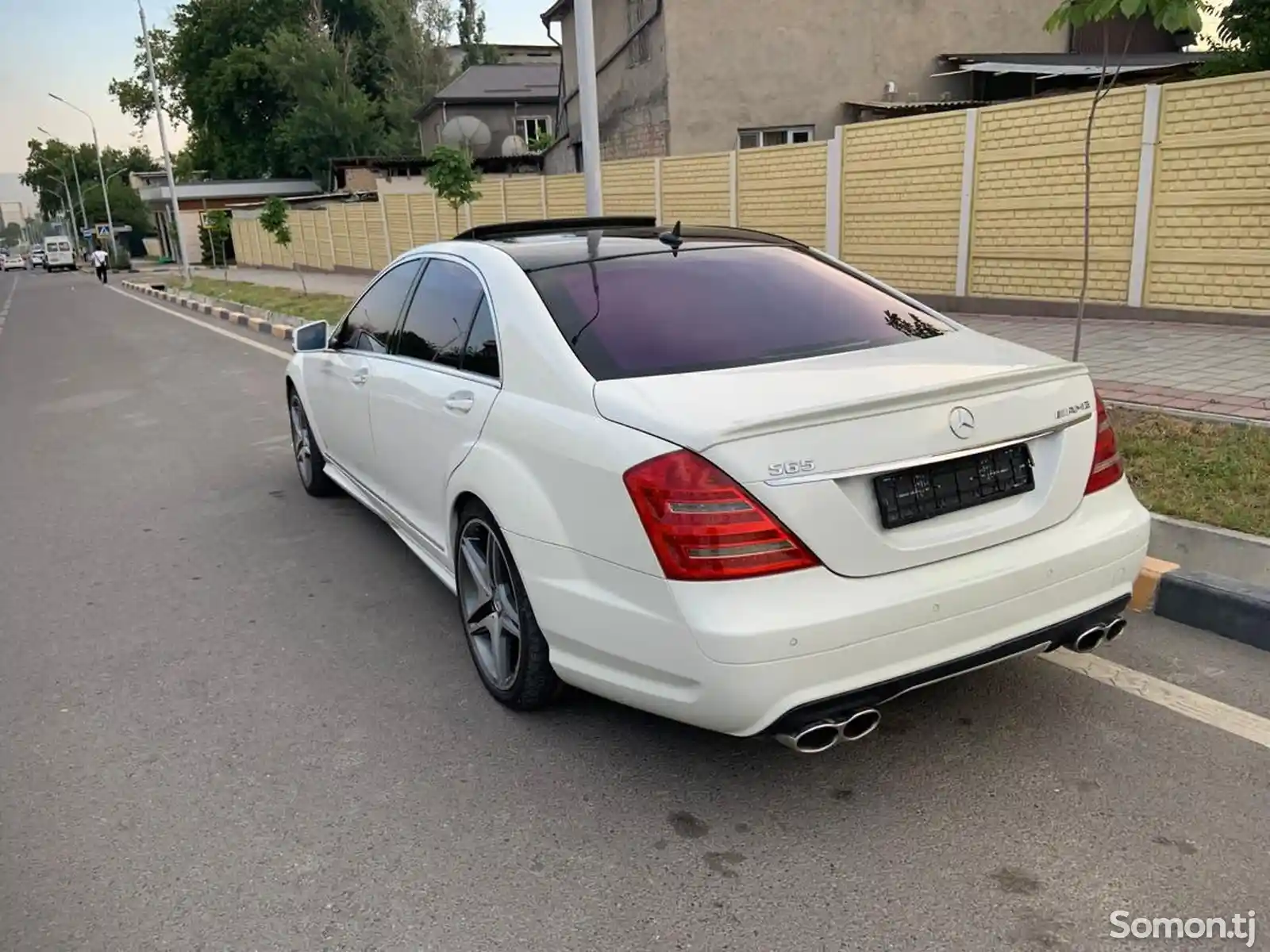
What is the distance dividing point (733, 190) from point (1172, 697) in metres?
12.0

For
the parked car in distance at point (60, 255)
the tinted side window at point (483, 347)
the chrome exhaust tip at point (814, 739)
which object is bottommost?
the parked car in distance at point (60, 255)

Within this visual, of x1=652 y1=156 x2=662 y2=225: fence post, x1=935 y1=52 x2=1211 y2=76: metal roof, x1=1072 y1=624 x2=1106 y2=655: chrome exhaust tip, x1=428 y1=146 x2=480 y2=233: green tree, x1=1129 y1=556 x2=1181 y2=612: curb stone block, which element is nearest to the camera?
x1=1072 y1=624 x2=1106 y2=655: chrome exhaust tip

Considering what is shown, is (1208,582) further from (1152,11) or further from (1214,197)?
(1214,197)

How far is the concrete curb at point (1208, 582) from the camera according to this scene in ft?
12.1

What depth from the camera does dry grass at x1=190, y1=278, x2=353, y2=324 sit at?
1686 centimetres

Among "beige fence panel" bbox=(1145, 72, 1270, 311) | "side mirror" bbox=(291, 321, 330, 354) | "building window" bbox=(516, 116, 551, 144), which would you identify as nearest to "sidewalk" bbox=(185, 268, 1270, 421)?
"beige fence panel" bbox=(1145, 72, 1270, 311)

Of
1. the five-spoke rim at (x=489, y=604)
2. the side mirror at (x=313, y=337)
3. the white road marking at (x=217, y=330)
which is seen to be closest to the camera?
the five-spoke rim at (x=489, y=604)

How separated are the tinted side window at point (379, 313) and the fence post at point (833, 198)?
28.6 ft

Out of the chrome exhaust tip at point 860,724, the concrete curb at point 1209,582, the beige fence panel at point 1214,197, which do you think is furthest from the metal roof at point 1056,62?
the chrome exhaust tip at point 860,724

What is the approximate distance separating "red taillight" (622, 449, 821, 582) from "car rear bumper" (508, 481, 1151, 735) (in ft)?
0.12

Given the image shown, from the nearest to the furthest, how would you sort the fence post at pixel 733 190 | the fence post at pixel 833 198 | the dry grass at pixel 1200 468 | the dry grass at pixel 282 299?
the dry grass at pixel 1200 468, the fence post at pixel 833 198, the fence post at pixel 733 190, the dry grass at pixel 282 299

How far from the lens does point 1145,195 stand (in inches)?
373

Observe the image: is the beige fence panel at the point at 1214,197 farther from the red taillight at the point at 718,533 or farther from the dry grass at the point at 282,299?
the dry grass at the point at 282,299

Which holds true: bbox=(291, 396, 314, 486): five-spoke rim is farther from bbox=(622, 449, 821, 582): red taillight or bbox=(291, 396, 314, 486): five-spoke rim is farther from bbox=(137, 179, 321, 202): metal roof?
bbox=(137, 179, 321, 202): metal roof
